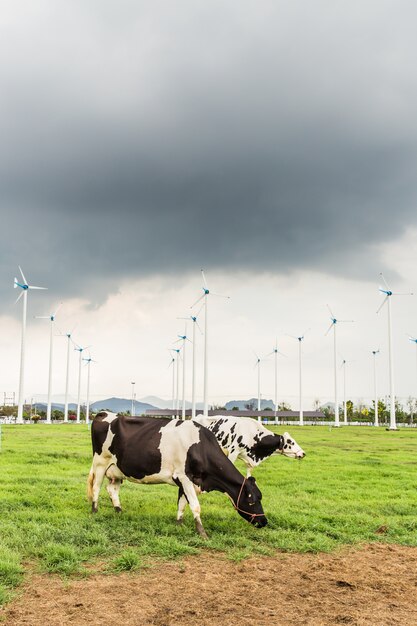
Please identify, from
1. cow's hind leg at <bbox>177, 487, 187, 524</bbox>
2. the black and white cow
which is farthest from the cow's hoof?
the black and white cow

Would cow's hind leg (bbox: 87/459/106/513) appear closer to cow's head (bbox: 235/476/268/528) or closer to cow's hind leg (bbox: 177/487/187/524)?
cow's hind leg (bbox: 177/487/187/524)

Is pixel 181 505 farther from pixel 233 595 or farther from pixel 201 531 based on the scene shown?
pixel 233 595

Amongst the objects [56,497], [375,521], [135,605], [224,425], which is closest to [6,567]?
[135,605]

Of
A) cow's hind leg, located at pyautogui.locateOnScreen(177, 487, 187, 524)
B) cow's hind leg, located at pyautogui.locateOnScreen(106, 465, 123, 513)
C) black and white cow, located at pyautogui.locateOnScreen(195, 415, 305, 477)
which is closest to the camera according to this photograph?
cow's hind leg, located at pyautogui.locateOnScreen(177, 487, 187, 524)

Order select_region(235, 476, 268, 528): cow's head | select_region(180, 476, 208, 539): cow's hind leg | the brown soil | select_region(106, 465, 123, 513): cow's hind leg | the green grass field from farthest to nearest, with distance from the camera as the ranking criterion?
select_region(106, 465, 123, 513): cow's hind leg, select_region(235, 476, 268, 528): cow's head, select_region(180, 476, 208, 539): cow's hind leg, the green grass field, the brown soil

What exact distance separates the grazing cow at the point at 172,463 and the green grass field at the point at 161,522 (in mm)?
526

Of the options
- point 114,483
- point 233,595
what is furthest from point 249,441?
point 233,595

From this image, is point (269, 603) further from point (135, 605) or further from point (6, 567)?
point (6, 567)

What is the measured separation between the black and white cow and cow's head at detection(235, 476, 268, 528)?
5413mm

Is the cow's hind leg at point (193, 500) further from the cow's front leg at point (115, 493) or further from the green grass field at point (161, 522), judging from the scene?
the cow's front leg at point (115, 493)

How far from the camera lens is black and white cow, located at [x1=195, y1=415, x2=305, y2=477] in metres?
17.0

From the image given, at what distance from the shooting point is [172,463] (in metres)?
11.7

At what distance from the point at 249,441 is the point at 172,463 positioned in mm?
5831

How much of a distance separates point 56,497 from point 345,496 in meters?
8.05
